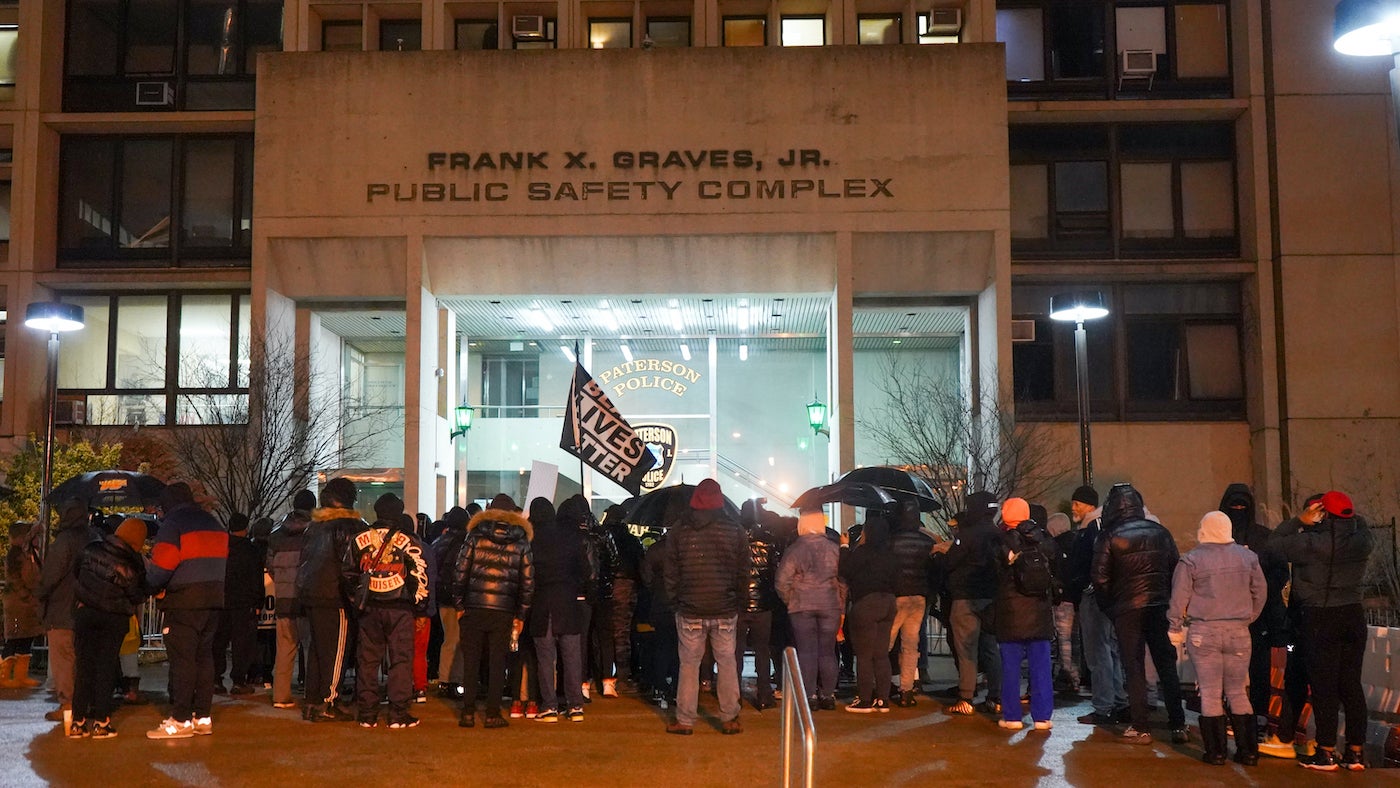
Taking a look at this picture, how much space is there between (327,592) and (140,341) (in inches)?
645

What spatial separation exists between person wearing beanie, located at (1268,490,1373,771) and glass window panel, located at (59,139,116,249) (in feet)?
74.7

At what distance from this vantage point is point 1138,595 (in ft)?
32.7

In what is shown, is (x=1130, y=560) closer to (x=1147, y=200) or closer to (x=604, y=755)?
(x=604, y=755)

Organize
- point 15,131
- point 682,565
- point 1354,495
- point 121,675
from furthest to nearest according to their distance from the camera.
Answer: point 15,131
point 1354,495
point 121,675
point 682,565

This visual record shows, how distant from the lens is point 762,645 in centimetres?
1161

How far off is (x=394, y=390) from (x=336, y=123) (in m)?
6.55

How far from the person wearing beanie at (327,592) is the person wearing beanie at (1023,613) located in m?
5.39

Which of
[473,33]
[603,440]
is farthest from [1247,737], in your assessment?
[473,33]

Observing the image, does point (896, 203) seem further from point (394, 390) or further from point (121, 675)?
point (121, 675)

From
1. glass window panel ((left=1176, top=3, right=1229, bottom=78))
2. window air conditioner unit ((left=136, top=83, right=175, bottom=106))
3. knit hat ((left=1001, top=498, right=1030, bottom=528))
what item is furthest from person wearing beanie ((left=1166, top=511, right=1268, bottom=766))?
window air conditioner unit ((left=136, top=83, right=175, bottom=106))

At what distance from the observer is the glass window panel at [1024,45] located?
79.4 ft

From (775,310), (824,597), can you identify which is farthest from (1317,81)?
(824,597)

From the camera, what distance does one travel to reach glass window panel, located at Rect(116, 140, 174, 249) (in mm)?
24656

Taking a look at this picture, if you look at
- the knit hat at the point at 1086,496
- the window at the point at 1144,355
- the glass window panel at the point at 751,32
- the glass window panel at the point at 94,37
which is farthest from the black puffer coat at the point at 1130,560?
the glass window panel at the point at 94,37
